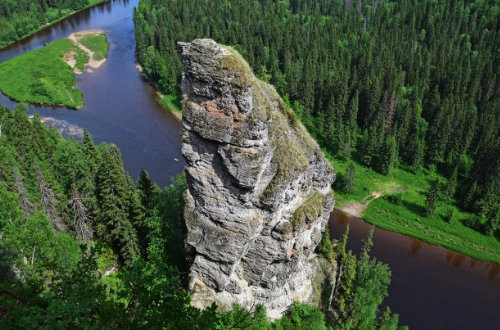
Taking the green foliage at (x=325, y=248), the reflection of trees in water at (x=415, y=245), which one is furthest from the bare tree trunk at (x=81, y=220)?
the reflection of trees in water at (x=415, y=245)

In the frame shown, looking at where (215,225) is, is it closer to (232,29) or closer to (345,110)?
(345,110)

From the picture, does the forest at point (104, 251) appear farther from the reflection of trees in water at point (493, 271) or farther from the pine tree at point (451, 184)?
the pine tree at point (451, 184)

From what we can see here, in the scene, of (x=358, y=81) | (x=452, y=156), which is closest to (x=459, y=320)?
(x=452, y=156)

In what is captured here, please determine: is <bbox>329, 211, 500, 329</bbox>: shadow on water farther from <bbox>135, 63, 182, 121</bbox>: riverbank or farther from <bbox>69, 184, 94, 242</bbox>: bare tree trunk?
<bbox>135, 63, 182, 121</bbox>: riverbank

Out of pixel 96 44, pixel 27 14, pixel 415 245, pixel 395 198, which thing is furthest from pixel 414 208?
pixel 27 14

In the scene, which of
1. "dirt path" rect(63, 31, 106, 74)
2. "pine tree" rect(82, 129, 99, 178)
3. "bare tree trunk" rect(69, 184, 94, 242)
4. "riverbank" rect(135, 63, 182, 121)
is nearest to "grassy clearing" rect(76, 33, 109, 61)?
"dirt path" rect(63, 31, 106, 74)

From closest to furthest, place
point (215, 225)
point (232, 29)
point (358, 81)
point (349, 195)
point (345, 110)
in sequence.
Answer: point (215, 225)
point (349, 195)
point (345, 110)
point (358, 81)
point (232, 29)

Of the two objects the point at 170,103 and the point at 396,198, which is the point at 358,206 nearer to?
the point at 396,198
